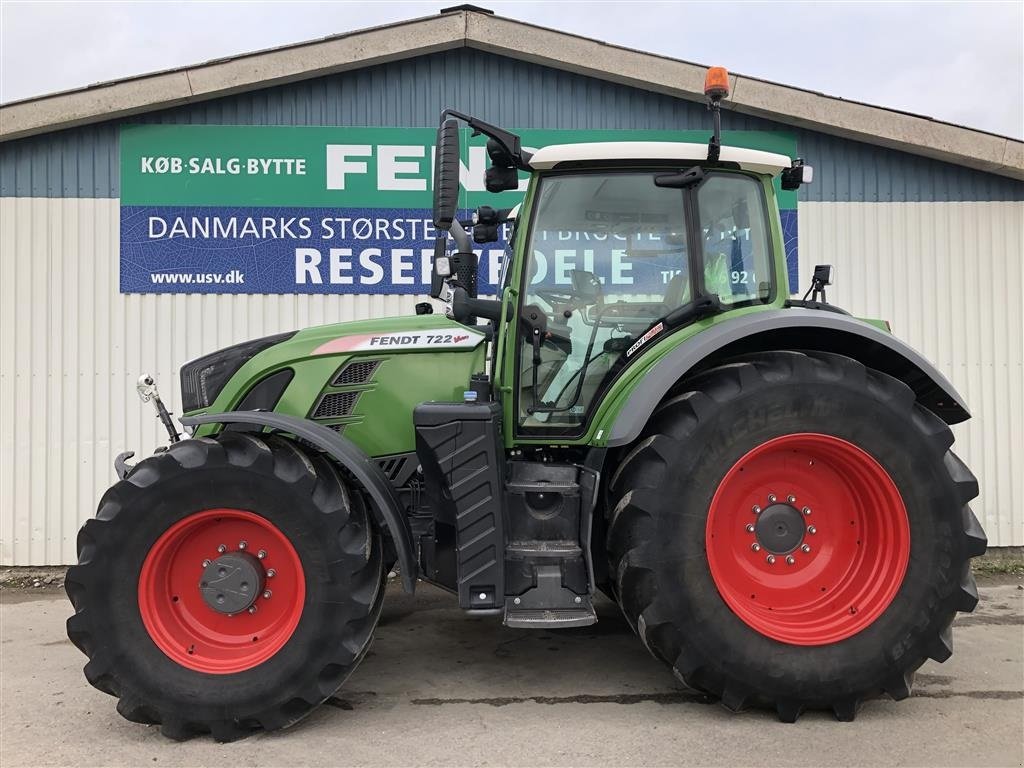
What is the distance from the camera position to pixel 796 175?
142 inches

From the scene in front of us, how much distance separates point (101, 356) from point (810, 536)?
5129 mm

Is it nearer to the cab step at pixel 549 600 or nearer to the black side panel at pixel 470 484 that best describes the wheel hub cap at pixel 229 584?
the black side panel at pixel 470 484

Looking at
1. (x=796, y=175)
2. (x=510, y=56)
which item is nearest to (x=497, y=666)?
(x=796, y=175)

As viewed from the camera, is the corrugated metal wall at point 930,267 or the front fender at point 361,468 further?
the corrugated metal wall at point 930,267

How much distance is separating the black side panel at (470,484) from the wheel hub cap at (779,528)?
44.4 inches

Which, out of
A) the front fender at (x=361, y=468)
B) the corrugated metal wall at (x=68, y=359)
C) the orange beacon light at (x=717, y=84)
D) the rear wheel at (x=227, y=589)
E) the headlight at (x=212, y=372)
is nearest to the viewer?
the rear wheel at (x=227, y=589)

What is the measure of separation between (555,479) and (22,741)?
243 cm

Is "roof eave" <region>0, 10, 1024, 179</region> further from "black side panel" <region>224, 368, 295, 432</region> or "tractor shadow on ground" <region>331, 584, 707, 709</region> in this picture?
"tractor shadow on ground" <region>331, 584, 707, 709</region>

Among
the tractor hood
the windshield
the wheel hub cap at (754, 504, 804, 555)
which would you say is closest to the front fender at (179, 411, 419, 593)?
the tractor hood

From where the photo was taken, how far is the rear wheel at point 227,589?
296 centimetres

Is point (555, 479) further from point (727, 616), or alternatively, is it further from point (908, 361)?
point (908, 361)

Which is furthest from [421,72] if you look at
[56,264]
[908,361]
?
[908,361]

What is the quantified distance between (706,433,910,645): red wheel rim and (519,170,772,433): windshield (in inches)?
30.0

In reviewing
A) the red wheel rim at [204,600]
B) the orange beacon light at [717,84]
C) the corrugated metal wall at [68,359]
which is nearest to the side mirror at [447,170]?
the orange beacon light at [717,84]
